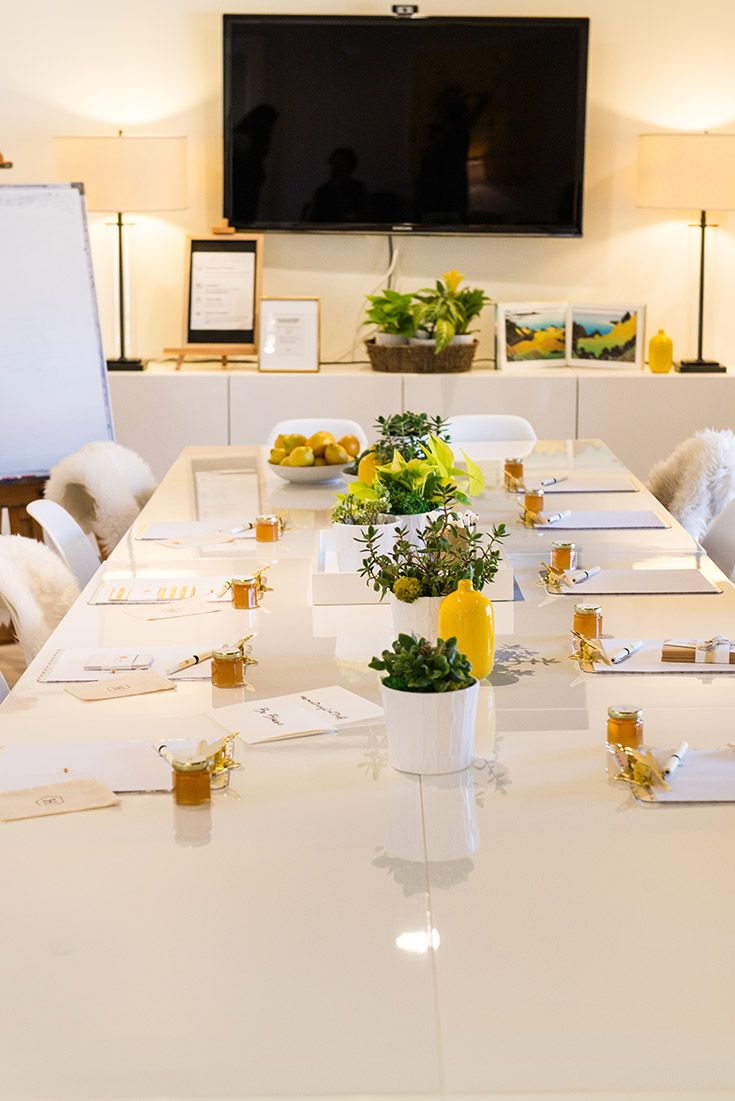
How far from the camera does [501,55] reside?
5.76m

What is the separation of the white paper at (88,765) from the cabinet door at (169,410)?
395cm

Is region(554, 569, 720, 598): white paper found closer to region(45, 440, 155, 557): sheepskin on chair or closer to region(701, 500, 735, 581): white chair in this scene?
region(701, 500, 735, 581): white chair

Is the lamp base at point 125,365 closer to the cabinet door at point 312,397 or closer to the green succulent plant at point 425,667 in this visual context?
the cabinet door at point 312,397

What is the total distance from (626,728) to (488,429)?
10.7ft

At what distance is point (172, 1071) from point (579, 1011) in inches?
13.0

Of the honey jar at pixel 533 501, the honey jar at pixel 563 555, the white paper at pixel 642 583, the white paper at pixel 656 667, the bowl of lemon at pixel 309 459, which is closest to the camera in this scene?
the white paper at pixel 656 667

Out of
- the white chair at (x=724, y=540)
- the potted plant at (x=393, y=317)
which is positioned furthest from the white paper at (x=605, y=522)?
the potted plant at (x=393, y=317)

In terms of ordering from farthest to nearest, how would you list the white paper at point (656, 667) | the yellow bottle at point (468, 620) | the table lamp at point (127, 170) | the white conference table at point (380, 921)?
the table lamp at point (127, 170) < the white paper at point (656, 667) < the yellow bottle at point (468, 620) < the white conference table at point (380, 921)

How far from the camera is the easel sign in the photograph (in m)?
5.83

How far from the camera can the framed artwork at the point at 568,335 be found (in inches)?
230

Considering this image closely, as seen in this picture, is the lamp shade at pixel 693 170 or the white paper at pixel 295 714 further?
the lamp shade at pixel 693 170

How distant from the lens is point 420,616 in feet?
6.95

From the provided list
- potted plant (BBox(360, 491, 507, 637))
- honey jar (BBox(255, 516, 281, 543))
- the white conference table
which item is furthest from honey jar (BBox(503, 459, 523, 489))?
the white conference table

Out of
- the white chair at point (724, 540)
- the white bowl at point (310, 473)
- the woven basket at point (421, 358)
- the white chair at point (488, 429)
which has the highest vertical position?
the woven basket at point (421, 358)
